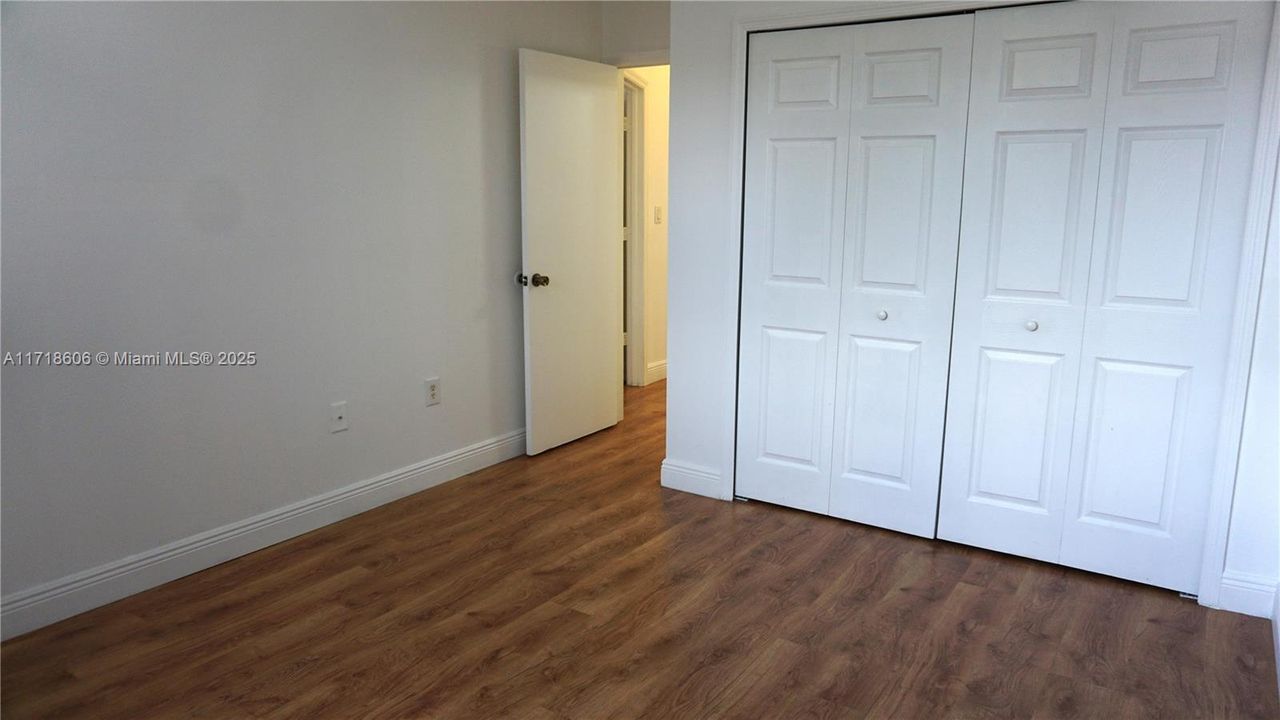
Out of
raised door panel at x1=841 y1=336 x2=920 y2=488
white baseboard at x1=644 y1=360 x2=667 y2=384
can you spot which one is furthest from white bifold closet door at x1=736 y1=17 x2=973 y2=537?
white baseboard at x1=644 y1=360 x2=667 y2=384

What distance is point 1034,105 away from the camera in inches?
112

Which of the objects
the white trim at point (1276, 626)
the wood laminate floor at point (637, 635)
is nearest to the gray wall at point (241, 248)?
the wood laminate floor at point (637, 635)

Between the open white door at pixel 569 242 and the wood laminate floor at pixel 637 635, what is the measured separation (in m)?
1.04

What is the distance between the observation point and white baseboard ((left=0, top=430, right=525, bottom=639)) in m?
2.56

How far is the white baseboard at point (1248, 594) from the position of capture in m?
2.64

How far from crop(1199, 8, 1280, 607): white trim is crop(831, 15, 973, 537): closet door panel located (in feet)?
2.72

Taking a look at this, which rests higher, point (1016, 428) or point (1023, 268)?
point (1023, 268)

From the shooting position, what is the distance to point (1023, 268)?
2.93 metres

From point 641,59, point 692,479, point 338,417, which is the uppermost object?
point 641,59

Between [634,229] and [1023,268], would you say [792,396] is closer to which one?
[1023,268]

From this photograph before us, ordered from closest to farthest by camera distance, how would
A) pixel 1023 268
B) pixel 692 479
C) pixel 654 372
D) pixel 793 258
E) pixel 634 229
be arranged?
pixel 1023 268, pixel 793 258, pixel 692 479, pixel 634 229, pixel 654 372

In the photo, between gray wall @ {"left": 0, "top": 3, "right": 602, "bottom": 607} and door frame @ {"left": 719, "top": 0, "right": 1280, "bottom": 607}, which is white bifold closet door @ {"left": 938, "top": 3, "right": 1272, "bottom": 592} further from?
gray wall @ {"left": 0, "top": 3, "right": 602, "bottom": 607}

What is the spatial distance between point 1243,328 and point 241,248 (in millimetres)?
3131

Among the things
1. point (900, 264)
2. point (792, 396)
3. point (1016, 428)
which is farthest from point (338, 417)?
point (1016, 428)
